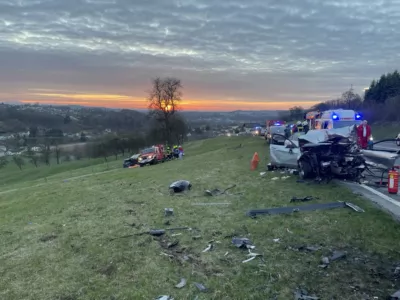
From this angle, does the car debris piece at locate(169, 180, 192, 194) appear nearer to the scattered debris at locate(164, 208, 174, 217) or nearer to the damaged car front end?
the scattered debris at locate(164, 208, 174, 217)

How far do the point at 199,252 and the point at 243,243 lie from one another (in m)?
0.89

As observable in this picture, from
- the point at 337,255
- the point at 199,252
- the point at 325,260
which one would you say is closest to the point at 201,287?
the point at 199,252

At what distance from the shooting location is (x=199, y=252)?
6.49 m

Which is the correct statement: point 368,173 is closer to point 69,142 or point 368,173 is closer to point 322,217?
point 322,217

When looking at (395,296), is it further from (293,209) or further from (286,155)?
(286,155)

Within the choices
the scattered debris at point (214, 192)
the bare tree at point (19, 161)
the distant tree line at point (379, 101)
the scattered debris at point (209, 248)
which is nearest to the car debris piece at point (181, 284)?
the scattered debris at point (209, 248)

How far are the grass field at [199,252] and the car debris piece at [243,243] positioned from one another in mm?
121

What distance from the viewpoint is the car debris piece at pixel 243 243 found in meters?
6.55

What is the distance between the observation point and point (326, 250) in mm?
6156

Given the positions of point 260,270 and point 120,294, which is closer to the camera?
point 120,294

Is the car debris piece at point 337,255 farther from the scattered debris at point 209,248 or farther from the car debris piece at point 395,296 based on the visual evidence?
the scattered debris at point 209,248

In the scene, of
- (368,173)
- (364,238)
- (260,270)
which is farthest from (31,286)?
(368,173)

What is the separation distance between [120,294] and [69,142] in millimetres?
80598

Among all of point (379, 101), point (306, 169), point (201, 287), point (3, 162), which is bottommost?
point (3, 162)
